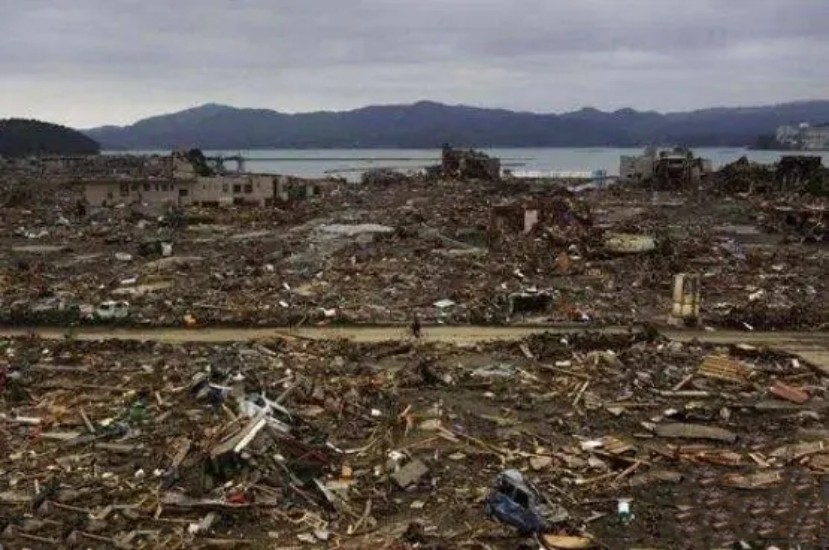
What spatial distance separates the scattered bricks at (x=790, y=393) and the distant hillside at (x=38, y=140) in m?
141

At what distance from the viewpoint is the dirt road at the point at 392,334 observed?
1889cm

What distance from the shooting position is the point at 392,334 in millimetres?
19391

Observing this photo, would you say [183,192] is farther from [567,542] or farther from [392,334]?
[567,542]

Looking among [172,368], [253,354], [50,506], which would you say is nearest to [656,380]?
[253,354]

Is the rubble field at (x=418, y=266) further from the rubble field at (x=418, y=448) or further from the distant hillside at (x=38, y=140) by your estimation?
the distant hillside at (x=38, y=140)

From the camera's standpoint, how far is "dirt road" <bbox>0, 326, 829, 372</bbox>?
18891 mm

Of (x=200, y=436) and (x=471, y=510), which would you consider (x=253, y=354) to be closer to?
(x=200, y=436)

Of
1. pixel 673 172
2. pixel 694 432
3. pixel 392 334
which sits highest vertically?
pixel 673 172

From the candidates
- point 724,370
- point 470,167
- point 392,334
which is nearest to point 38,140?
point 470,167

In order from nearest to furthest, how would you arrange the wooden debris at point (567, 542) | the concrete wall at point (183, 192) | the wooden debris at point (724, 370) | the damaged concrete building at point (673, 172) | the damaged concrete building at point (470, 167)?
the wooden debris at point (567, 542)
the wooden debris at point (724, 370)
the concrete wall at point (183, 192)
the damaged concrete building at point (673, 172)
the damaged concrete building at point (470, 167)

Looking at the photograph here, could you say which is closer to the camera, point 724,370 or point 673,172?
point 724,370

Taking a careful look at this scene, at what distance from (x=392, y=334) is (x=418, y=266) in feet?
25.5

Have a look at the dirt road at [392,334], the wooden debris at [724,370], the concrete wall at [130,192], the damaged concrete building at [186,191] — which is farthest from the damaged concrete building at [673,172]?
the wooden debris at [724,370]

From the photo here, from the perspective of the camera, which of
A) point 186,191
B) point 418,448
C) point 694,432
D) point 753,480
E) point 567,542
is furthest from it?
point 186,191
